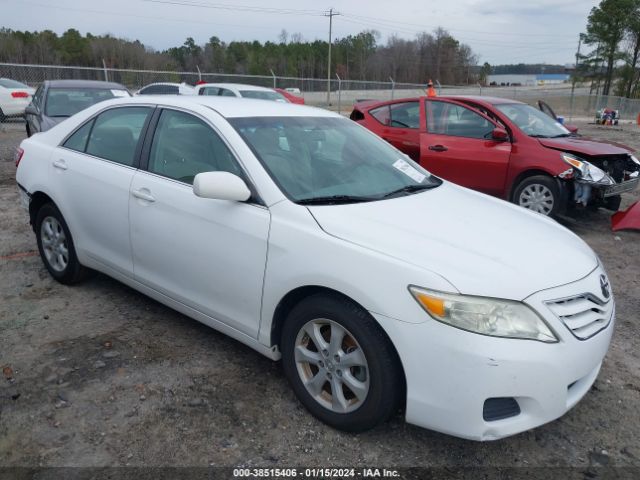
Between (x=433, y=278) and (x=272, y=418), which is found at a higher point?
(x=433, y=278)

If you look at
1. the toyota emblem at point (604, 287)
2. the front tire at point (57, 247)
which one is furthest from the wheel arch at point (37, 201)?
the toyota emblem at point (604, 287)

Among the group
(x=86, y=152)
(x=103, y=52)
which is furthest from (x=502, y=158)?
(x=103, y=52)

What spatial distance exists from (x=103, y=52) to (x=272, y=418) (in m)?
62.9

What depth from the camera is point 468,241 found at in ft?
8.43

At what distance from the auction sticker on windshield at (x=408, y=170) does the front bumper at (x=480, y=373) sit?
141cm

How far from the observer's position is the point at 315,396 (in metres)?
2.70

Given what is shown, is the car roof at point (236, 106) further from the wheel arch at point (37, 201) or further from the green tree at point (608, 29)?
the green tree at point (608, 29)

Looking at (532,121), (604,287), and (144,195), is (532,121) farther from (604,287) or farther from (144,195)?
(144,195)

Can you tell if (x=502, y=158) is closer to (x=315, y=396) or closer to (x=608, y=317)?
(x=608, y=317)

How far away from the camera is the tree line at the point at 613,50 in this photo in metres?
42.9

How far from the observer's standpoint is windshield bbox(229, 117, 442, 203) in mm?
2947

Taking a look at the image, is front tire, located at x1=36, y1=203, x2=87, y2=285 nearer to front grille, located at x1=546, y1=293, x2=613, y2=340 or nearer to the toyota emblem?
front grille, located at x1=546, y1=293, x2=613, y2=340

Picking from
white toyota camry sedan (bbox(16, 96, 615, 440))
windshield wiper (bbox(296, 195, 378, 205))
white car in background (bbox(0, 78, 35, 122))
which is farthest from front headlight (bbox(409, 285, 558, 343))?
white car in background (bbox(0, 78, 35, 122))

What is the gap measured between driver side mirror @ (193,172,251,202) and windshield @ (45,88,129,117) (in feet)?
23.7
